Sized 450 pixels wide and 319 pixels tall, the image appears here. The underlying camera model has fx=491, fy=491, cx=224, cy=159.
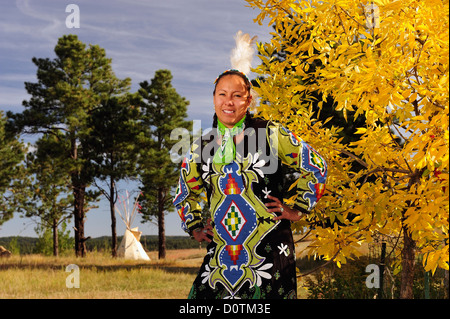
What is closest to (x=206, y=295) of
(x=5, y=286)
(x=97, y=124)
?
(x=5, y=286)

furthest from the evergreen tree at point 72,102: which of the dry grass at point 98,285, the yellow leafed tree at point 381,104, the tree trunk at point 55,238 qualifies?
the yellow leafed tree at point 381,104

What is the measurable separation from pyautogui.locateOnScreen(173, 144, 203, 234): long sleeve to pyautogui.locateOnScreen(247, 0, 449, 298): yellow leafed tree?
1027 mm

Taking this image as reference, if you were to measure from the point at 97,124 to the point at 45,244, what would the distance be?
7.49 m

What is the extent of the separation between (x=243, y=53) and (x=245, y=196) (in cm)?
111

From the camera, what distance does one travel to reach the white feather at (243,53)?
10.9ft

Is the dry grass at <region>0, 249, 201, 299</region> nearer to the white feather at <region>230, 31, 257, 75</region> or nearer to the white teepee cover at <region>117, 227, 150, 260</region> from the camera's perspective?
the white teepee cover at <region>117, 227, 150, 260</region>

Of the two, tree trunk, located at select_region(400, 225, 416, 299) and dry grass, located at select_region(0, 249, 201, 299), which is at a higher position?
tree trunk, located at select_region(400, 225, 416, 299)

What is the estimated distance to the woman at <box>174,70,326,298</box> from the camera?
285 centimetres

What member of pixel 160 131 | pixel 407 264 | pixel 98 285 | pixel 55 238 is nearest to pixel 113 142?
pixel 160 131

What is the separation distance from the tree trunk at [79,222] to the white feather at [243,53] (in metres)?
21.9

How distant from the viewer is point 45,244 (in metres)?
26.5

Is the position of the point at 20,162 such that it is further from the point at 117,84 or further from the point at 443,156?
the point at 443,156

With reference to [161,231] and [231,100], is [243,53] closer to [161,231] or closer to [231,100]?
[231,100]

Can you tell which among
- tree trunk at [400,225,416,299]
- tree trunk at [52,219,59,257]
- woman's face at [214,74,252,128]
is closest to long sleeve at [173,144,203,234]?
woman's face at [214,74,252,128]
